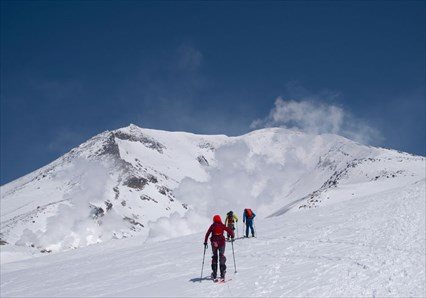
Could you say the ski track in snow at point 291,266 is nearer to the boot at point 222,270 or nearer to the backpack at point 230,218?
the boot at point 222,270

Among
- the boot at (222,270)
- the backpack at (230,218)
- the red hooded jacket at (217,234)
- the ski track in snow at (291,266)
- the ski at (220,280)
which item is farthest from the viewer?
the backpack at (230,218)

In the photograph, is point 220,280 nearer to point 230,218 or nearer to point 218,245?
point 218,245

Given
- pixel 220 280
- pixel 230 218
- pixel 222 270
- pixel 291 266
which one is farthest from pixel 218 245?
pixel 230 218

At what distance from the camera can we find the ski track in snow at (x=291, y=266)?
16.3 metres

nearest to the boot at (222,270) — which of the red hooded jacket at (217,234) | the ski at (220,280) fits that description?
the ski at (220,280)

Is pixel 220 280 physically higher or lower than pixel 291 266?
lower

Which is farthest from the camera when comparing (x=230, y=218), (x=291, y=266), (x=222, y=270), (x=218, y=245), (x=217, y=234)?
(x=230, y=218)

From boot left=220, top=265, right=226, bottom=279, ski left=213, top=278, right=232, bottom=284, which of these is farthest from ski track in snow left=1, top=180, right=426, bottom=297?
boot left=220, top=265, right=226, bottom=279

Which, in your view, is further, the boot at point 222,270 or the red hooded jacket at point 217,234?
the red hooded jacket at point 217,234

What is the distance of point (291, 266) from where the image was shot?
19.6 meters

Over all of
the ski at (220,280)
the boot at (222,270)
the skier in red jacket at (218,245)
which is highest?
the skier in red jacket at (218,245)

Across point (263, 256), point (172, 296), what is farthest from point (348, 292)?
point (263, 256)

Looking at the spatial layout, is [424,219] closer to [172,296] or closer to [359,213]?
[359,213]

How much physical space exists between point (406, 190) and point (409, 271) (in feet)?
89.3
